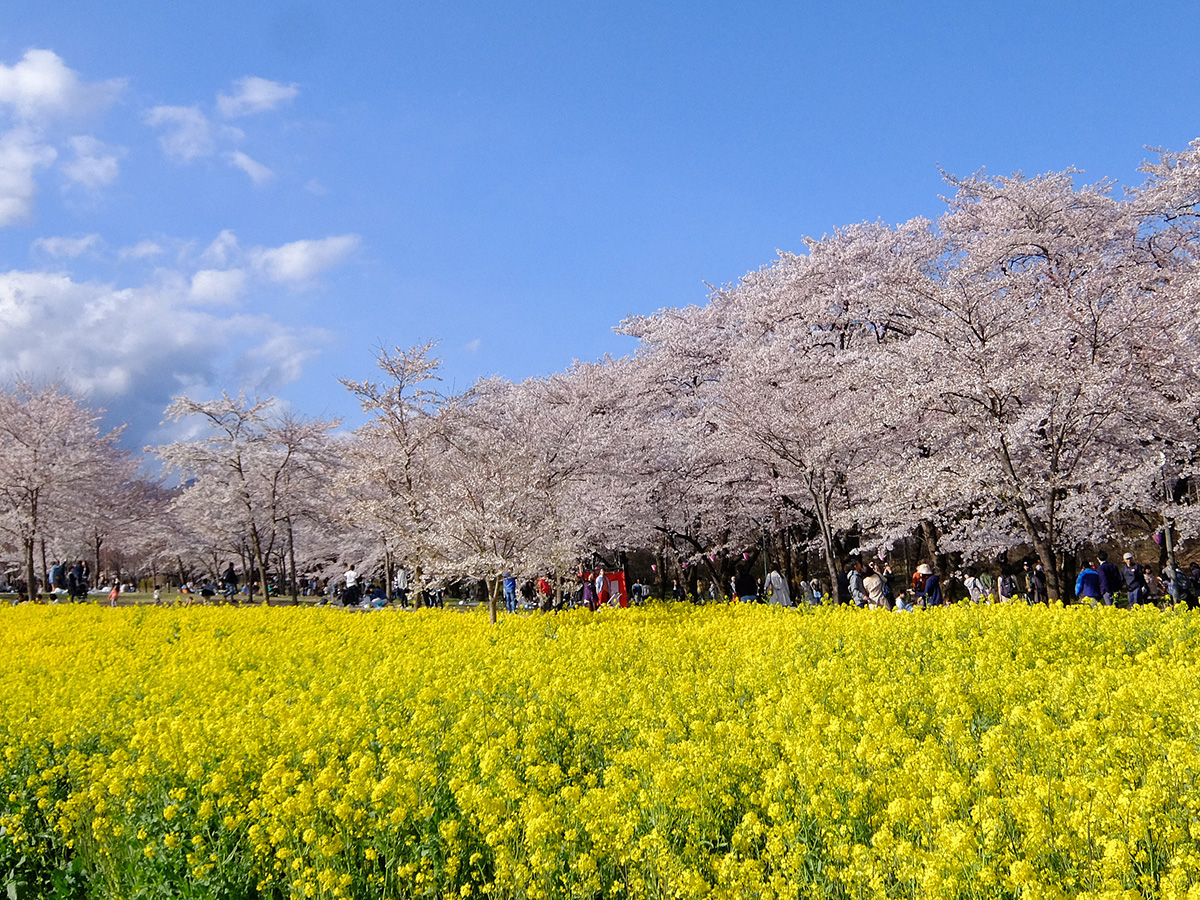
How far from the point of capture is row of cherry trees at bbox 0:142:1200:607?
17.4 meters

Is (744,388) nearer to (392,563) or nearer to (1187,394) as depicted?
(1187,394)

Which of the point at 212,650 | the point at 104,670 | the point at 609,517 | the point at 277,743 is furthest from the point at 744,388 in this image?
the point at 277,743

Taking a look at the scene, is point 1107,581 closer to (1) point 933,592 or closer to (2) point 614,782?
(1) point 933,592

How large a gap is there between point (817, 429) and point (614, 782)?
18689 millimetres

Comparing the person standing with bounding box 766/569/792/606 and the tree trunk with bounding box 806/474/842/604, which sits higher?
the tree trunk with bounding box 806/474/842/604

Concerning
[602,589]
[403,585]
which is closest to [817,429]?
[602,589]

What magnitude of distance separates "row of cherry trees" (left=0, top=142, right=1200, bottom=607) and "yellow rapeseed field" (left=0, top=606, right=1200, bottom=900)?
9.06 metres

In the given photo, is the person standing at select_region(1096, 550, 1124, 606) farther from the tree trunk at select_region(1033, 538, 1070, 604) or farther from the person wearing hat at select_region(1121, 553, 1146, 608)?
the tree trunk at select_region(1033, 538, 1070, 604)

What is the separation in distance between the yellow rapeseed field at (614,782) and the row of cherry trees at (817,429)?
9063 millimetres

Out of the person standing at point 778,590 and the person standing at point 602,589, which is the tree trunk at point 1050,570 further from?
the person standing at point 602,589

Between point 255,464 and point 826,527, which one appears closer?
point 826,527

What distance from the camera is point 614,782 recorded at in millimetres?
4410

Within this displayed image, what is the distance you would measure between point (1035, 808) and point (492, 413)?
29456mm

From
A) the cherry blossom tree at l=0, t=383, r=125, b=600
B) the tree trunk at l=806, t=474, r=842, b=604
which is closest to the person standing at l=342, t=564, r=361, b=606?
the cherry blossom tree at l=0, t=383, r=125, b=600
